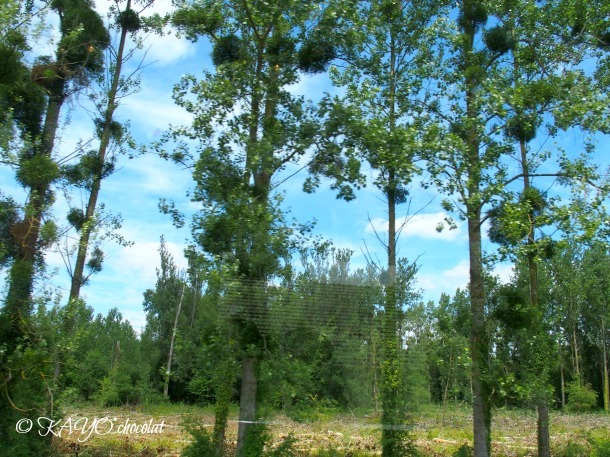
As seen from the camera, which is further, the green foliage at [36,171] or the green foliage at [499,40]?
the green foliage at [499,40]

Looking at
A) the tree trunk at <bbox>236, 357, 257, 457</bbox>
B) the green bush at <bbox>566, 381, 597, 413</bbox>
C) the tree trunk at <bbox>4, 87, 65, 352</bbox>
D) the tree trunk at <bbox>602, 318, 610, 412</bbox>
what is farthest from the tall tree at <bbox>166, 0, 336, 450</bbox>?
the tree trunk at <bbox>602, 318, 610, 412</bbox>

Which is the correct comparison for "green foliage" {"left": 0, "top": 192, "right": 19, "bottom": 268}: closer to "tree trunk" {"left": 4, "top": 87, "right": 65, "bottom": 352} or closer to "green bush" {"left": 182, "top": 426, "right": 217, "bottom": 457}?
"tree trunk" {"left": 4, "top": 87, "right": 65, "bottom": 352}

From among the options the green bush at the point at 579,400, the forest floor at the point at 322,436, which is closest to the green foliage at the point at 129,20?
the forest floor at the point at 322,436

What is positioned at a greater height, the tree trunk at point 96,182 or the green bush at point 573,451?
the tree trunk at point 96,182

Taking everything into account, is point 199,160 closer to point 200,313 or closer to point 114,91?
point 200,313

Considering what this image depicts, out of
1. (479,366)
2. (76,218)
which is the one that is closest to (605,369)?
(479,366)

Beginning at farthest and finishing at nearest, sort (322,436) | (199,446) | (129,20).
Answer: (129,20) → (322,436) → (199,446)

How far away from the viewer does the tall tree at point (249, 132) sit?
866 cm

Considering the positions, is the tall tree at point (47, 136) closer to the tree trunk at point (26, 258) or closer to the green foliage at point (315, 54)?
the tree trunk at point (26, 258)

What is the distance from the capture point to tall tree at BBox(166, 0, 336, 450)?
341 inches

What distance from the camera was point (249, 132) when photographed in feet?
32.2

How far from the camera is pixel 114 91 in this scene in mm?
12102

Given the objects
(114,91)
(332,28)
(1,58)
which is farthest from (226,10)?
(1,58)

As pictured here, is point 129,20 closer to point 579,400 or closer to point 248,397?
point 248,397
